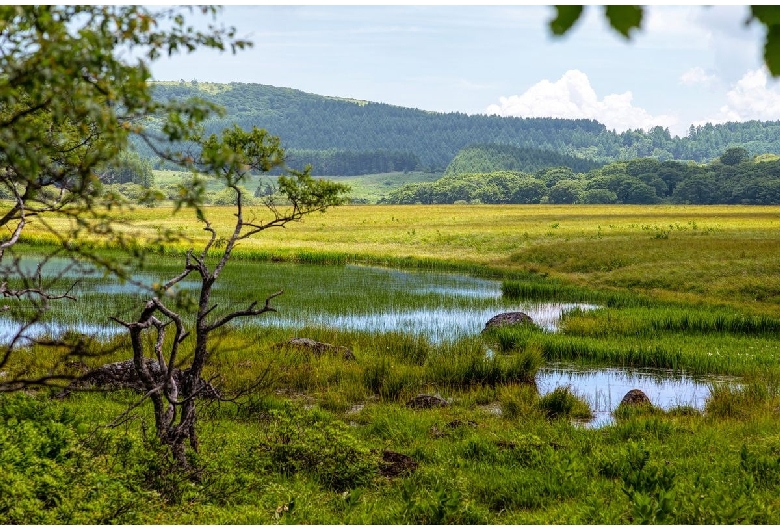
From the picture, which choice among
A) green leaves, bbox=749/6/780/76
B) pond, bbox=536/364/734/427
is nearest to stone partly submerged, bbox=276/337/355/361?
pond, bbox=536/364/734/427

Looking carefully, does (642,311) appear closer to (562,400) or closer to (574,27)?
(562,400)

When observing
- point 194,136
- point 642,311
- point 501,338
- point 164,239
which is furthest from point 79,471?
point 642,311

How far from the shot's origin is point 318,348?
22.8m

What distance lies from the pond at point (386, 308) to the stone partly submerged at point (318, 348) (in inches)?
81.0

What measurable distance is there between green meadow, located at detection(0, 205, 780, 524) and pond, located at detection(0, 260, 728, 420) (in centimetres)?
31

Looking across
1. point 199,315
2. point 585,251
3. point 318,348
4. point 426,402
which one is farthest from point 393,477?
point 585,251

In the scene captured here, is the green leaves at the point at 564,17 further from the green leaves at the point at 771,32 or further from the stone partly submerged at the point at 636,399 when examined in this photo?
the stone partly submerged at the point at 636,399

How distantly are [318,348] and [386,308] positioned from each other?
12.3 meters

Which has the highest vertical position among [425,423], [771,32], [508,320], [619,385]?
[771,32]

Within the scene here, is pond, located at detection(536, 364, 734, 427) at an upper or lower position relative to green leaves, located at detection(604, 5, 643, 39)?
lower

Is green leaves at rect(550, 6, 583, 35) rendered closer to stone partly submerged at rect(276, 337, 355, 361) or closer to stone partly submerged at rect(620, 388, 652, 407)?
stone partly submerged at rect(620, 388, 652, 407)

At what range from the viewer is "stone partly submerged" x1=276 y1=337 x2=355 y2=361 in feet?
73.7

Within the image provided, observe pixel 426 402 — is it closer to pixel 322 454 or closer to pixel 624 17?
pixel 322 454

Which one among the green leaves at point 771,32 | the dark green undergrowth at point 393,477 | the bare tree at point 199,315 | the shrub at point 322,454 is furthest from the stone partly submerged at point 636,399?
the green leaves at point 771,32
